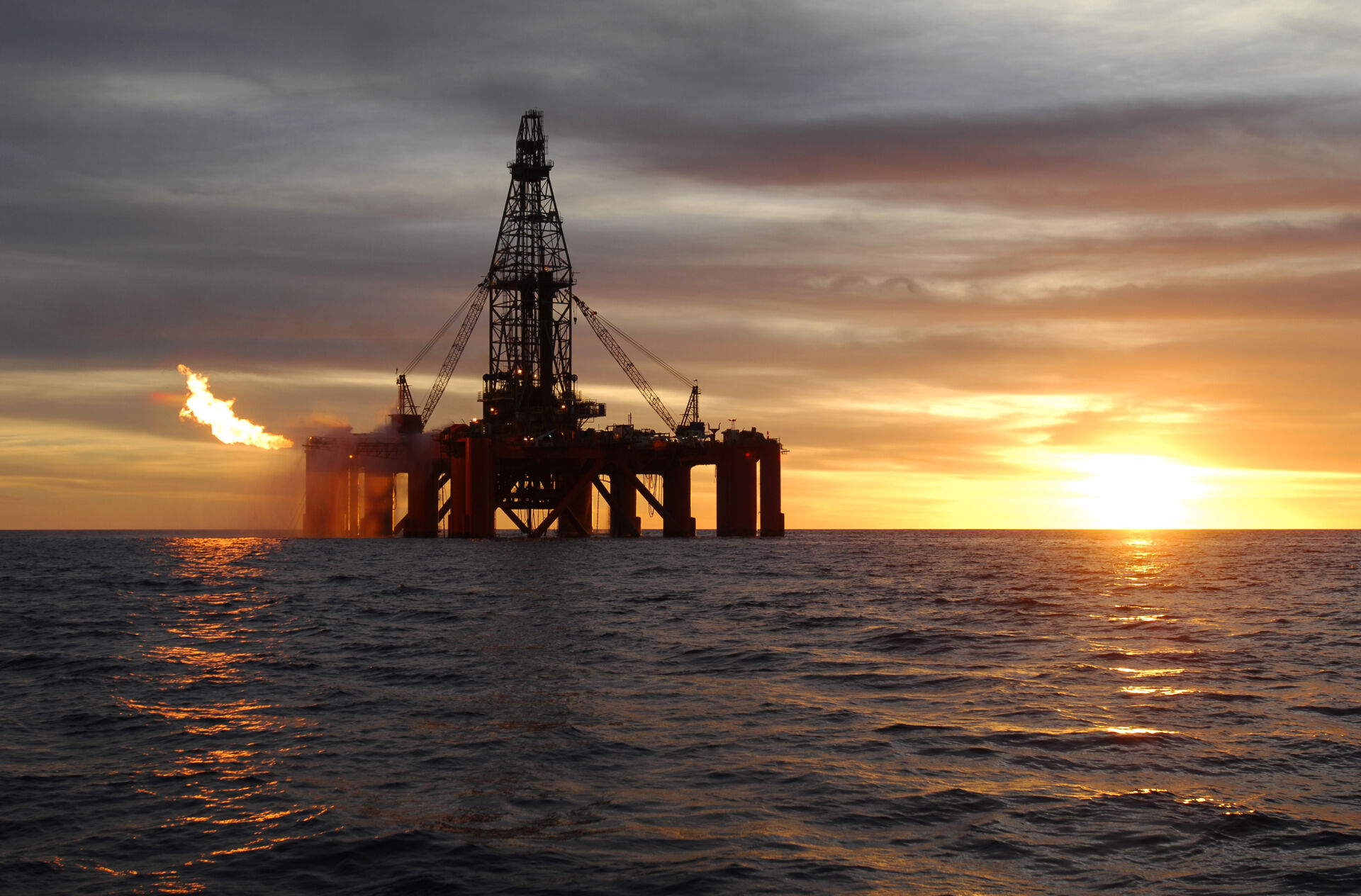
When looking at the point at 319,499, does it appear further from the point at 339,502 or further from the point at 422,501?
the point at 422,501

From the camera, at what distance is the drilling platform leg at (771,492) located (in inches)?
4717

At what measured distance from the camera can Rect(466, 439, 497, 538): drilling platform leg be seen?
10969 centimetres

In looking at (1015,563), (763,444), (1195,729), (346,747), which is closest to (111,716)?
(346,747)

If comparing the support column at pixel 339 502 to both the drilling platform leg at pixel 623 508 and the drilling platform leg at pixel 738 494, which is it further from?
the drilling platform leg at pixel 738 494

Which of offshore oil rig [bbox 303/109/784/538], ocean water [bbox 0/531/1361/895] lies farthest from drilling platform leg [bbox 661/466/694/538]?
ocean water [bbox 0/531/1361/895]

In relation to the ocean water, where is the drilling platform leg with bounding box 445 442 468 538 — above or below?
above

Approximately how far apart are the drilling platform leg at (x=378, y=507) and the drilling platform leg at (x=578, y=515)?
20902 mm

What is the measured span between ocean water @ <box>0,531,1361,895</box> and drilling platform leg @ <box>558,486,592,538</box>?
87.9m

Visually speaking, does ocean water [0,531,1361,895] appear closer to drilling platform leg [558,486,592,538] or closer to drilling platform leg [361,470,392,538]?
drilling platform leg [558,486,592,538]

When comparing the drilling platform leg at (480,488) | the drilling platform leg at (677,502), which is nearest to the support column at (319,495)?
the drilling platform leg at (480,488)

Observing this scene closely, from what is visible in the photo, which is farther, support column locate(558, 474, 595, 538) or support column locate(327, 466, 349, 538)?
support column locate(327, 466, 349, 538)

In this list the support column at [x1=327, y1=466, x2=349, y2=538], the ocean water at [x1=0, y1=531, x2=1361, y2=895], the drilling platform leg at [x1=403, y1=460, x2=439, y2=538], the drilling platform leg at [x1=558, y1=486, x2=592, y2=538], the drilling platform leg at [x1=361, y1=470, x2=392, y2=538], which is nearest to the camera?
the ocean water at [x1=0, y1=531, x2=1361, y2=895]

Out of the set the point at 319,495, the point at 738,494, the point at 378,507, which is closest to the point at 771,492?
the point at 738,494

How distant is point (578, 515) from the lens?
132375 millimetres
